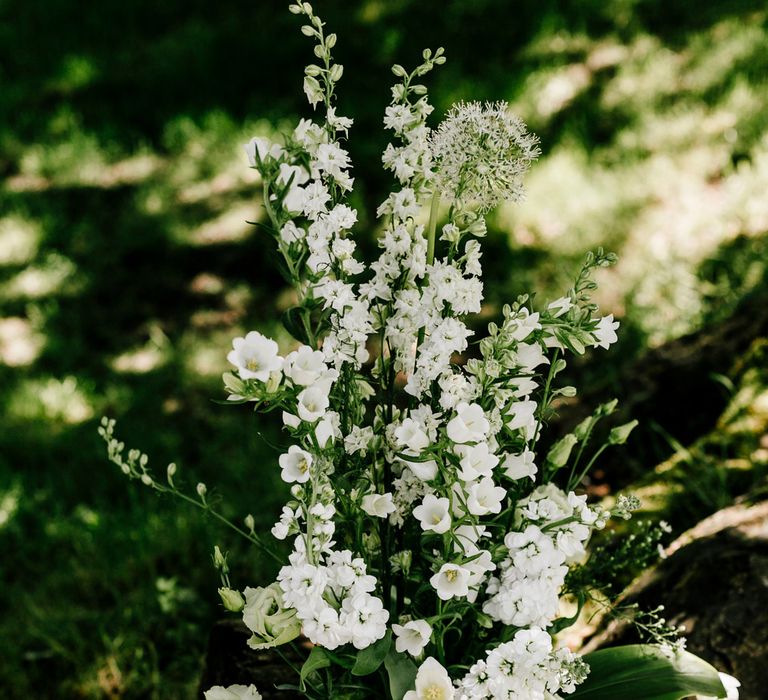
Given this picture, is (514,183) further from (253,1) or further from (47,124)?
(253,1)

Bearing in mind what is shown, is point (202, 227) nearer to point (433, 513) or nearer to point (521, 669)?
point (433, 513)

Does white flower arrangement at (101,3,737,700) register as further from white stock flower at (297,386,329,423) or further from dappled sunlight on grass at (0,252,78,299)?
dappled sunlight on grass at (0,252,78,299)

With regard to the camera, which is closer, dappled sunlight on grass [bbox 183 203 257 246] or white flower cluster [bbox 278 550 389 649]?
white flower cluster [bbox 278 550 389 649]

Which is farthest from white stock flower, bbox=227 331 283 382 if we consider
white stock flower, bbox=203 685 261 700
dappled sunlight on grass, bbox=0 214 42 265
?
dappled sunlight on grass, bbox=0 214 42 265

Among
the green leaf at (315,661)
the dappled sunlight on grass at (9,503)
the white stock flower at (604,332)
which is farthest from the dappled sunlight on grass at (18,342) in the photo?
the white stock flower at (604,332)

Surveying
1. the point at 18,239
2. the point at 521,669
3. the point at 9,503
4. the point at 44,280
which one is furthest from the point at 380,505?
the point at 18,239

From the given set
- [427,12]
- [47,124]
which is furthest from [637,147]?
[47,124]
